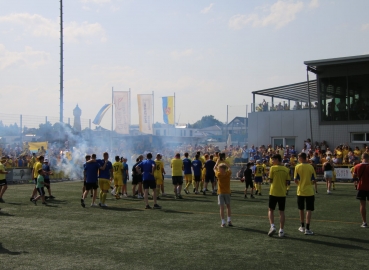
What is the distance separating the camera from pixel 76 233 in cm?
1092

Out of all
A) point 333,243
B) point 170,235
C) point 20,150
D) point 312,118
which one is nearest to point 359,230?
point 333,243

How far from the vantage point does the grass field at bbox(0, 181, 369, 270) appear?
8.03m

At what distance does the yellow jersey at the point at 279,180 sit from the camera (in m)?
10.6

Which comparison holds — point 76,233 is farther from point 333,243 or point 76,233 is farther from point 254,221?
point 333,243

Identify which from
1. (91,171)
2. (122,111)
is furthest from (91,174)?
(122,111)

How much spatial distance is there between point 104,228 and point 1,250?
2.98 m

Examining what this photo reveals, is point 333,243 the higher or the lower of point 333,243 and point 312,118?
the lower

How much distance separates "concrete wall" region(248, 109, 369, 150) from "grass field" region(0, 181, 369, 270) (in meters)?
16.5

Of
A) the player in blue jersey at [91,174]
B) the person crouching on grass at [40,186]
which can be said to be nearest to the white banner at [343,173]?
the player in blue jersey at [91,174]

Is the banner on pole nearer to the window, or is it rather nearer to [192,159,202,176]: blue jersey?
the window

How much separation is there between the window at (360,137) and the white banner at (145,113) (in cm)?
1673

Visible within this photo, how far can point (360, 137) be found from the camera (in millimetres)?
31344

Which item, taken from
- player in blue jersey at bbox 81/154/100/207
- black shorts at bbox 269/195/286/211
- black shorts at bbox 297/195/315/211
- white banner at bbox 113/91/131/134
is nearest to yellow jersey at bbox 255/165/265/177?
player in blue jersey at bbox 81/154/100/207

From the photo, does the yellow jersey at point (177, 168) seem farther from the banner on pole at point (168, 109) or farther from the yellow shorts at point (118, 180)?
the banner on pole at point (168, 109)
